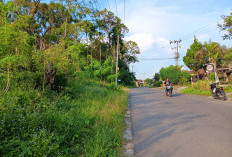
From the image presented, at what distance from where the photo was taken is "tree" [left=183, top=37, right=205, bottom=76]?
33.6m

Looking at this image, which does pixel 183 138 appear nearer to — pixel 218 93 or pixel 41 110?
pixel 41 110

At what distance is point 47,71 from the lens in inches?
267

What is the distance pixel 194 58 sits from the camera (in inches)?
1363

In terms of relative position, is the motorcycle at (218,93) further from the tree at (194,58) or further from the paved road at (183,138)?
the tree at (194,58)

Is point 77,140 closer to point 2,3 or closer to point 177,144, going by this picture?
point 177,144

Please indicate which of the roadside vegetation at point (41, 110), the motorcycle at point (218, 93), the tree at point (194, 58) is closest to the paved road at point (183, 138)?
the roadside vegetation at point (41, 110)

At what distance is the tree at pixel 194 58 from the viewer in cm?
3362

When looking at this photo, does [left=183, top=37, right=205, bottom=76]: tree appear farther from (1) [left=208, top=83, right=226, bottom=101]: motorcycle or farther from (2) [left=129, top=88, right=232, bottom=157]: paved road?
(2) [left=129, top=88, right=232, bottom=157]: paved road

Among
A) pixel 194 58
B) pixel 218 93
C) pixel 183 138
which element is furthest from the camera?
pixel 194 58

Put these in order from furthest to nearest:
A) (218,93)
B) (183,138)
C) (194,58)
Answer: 1. (194,58)
2. (218,93)
3. (183,138)

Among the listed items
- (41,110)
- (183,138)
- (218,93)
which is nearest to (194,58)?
(218,93)

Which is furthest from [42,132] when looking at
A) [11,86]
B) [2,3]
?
[2,3]

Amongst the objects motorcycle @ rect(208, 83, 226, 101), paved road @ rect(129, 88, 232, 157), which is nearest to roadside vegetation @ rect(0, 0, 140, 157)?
paved road @ rect(129, 88, 232, 157)

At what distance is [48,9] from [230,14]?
23380mm
